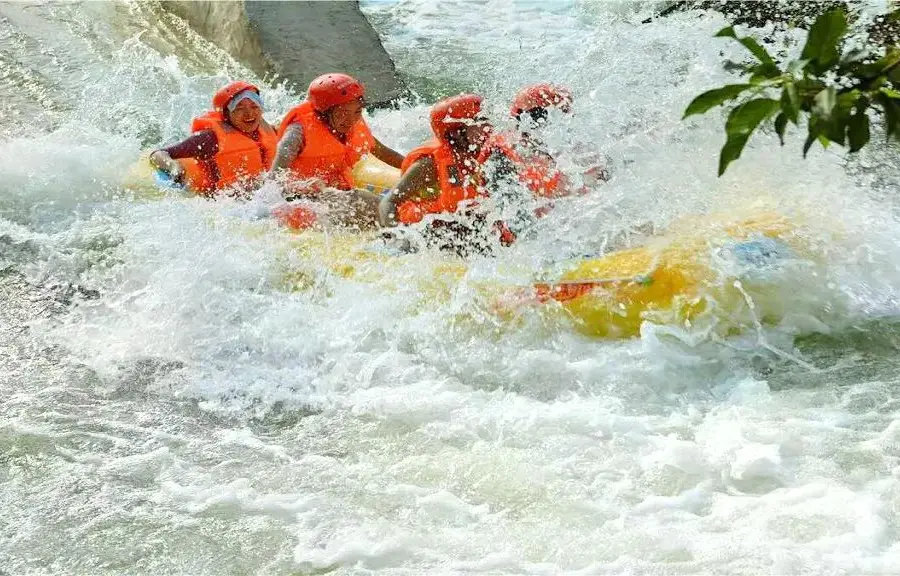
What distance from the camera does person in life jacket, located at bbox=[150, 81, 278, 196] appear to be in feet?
19.0

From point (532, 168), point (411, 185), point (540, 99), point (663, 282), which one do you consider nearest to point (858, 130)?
point (663, 282)

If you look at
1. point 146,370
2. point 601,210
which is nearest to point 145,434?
point 146,370

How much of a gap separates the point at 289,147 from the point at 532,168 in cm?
167

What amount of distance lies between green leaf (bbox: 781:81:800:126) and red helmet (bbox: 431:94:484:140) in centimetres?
348

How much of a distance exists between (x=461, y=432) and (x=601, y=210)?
4.72 feet

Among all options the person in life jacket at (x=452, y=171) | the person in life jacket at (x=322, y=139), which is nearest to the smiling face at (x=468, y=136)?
the person in life jacket at (x=452, y=171)

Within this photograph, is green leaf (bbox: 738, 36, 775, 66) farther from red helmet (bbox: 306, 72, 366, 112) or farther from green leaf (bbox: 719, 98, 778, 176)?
red helmet (bbox: 306, 72, 366, 112)

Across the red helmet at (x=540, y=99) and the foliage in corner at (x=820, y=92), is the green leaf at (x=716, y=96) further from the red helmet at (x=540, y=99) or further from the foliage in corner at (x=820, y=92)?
the red helmet at (x=540, y=99)

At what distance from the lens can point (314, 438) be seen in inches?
144

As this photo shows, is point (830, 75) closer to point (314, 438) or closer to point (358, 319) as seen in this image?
point (314, 438)

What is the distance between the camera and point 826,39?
3.72ft

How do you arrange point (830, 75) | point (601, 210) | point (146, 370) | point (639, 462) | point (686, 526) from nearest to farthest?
point (830, 75) → point (686, 526) → point (639, 462) → point (146, 370) → point (601, 210)

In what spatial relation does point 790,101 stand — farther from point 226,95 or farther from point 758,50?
point 226,95

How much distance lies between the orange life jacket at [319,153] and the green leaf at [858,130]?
4583mm
